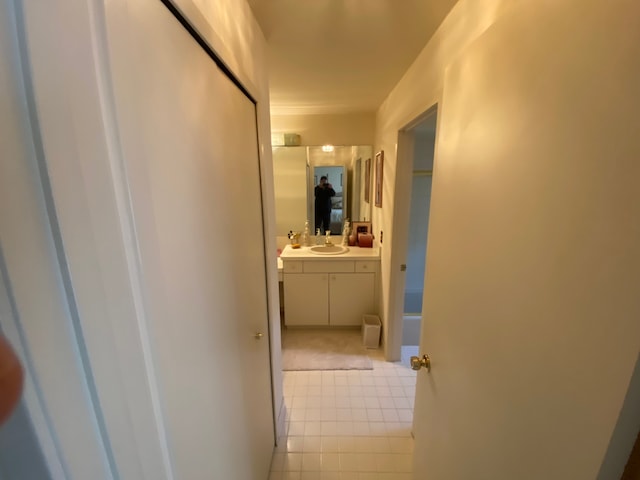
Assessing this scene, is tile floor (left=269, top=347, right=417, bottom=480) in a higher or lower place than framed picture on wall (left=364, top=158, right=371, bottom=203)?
lower

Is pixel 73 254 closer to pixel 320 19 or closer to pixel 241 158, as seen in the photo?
pixel 241 158

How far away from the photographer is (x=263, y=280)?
1.34 meters

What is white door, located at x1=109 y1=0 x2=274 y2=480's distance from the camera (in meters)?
0.45

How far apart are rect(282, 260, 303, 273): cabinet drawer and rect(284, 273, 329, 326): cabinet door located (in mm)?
42

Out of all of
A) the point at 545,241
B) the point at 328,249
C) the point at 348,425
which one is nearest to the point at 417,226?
the point at 328,249

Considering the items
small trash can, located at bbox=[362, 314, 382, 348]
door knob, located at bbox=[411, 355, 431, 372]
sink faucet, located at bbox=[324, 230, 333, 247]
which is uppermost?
sink faucet, located at bbox=[324, 230, 333, 247]

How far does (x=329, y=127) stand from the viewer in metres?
2.89

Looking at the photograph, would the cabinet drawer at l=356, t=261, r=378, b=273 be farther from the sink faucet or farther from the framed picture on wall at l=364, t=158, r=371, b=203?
the framed picture on wall at l=364, t=158, r=371, b=203

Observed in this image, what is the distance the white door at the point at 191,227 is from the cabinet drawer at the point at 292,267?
5.00ft

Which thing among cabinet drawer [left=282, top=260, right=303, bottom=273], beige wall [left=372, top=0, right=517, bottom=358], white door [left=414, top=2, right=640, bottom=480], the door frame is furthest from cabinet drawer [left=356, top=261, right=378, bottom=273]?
white door [left=414, top=2, right=640, bottom=480]

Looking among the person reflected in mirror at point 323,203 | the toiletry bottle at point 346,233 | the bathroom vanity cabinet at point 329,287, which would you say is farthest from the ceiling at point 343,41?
the bathroom vanity cabinet at point 329,287

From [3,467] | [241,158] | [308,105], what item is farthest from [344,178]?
[3,467]

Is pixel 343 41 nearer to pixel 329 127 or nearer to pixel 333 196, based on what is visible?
pixel 329 127

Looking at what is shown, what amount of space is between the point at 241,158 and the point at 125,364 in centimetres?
82
